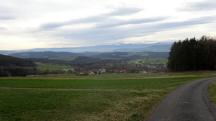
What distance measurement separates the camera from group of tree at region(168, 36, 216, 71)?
5207 inches

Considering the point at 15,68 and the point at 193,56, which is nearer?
the point at 193,56

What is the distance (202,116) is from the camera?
20.1m

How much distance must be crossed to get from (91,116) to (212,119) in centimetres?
591

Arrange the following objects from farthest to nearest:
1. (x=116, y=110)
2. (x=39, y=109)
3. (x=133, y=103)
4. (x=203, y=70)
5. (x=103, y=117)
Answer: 1. (x=203, y=70)
2. (x=133, y=103)
3. (x=116, y=110)
4. (x=39, y=109)
5. (x=103, y=117)

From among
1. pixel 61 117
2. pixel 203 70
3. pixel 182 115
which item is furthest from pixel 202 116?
pixel 203 70

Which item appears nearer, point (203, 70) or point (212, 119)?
point (212, 119)

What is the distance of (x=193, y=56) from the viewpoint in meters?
133

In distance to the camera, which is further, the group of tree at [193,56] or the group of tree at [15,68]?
the group of tree at [15,68]

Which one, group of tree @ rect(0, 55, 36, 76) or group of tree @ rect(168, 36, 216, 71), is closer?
group of tree @ rect(168, 36, 216, 71)

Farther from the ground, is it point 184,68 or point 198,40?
point 198,40

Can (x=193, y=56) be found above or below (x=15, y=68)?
above

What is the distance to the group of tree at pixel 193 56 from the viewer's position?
132m

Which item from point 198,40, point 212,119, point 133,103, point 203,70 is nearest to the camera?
point 212,119

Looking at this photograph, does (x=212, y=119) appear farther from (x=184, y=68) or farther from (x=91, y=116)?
(x=184, y=68)
